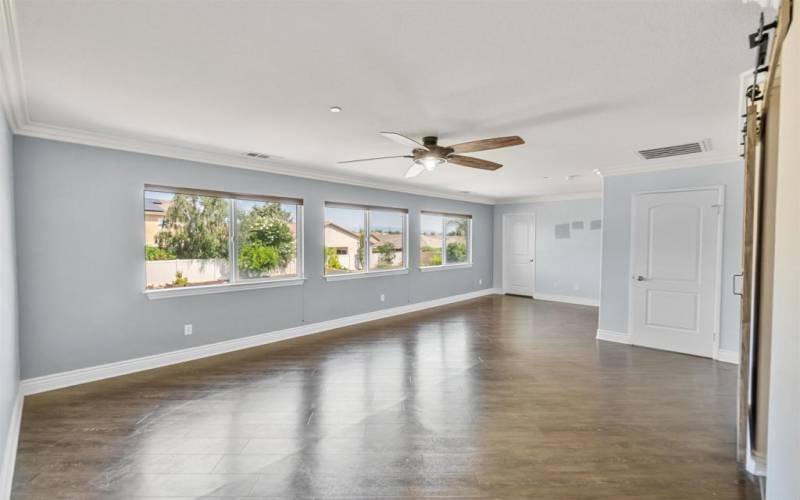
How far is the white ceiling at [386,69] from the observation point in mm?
1667

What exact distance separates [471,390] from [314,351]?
81.9 inches

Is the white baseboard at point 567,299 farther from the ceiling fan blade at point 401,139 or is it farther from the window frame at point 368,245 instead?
the ceiling fan blade at point 401,139

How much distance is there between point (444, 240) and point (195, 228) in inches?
198

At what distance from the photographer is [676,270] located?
4543mm

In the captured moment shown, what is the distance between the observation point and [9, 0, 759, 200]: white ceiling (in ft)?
5.47

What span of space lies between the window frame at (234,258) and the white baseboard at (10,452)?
1419 millimetres

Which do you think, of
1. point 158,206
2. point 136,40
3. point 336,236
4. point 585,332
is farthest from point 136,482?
point 585,332

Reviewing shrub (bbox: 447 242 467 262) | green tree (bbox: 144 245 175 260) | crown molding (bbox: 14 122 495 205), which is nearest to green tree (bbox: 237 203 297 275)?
crown molding (bbox: 14 122 495 205)

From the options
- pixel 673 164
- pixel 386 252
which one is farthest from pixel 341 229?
pixel 673 164

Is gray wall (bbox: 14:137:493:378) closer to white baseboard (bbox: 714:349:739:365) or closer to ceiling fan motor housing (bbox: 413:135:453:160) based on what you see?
ceiling fan motor housing (bbox: 413:135:453:160)

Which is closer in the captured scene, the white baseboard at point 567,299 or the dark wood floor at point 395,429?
the dark wood floor at point 395,429

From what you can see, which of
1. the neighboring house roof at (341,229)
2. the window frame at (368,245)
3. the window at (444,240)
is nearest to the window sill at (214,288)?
the window frame at (368,245)

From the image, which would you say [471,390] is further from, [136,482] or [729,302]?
[729,302]

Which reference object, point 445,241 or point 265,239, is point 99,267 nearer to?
point 265,239
